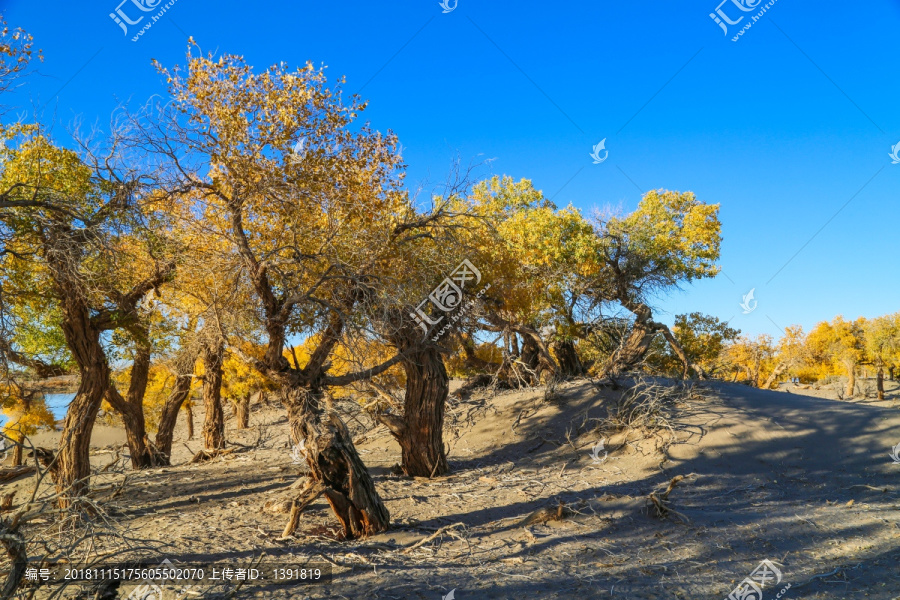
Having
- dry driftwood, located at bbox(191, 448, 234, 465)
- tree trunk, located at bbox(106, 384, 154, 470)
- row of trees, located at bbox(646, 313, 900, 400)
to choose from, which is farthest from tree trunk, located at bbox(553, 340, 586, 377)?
tree trunk, located at bbox(106, 384, 154, 470)

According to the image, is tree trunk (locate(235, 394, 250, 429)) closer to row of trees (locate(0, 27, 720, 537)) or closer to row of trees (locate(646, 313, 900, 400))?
row of trees (locate(0, 27, 720, 537))

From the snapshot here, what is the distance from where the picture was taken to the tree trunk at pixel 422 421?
11.5 meters

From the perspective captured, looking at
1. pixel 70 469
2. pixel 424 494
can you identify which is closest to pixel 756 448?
pixel 424 494

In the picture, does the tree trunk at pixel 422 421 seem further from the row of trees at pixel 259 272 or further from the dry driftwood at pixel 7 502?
the dry driftwood at pixel 7 502

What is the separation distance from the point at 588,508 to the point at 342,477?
11.9 feet

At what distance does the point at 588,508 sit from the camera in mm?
8461

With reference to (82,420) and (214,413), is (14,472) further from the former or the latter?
(82,420)

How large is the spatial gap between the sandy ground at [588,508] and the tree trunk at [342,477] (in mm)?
328

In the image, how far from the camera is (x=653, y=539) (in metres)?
7.13

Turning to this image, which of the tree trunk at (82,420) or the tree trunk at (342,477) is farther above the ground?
the tree trunk at (82,420)

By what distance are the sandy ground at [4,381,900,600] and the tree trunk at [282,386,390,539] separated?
33 cm

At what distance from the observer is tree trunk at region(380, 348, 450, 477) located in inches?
453

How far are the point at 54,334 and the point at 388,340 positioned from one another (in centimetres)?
857
